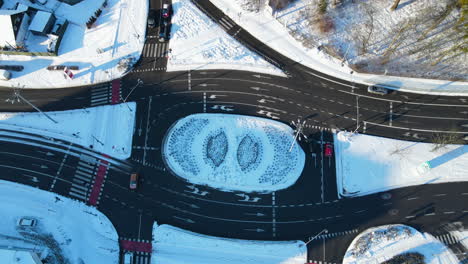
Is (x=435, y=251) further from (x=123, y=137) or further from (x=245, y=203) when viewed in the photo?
(x=123, y=137)

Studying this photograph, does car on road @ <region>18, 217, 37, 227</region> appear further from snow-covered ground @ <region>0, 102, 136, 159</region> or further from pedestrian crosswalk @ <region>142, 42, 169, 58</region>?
pedestrian crosswalk @ <region>142, 42, 169, 58</region>

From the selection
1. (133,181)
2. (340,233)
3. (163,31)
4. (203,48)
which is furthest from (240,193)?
(163,31)

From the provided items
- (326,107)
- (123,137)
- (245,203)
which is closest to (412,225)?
(326,107)

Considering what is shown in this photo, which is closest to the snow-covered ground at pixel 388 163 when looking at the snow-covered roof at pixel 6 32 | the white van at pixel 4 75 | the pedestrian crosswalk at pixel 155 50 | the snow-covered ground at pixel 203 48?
the snow-covered ground at pixel 203 48

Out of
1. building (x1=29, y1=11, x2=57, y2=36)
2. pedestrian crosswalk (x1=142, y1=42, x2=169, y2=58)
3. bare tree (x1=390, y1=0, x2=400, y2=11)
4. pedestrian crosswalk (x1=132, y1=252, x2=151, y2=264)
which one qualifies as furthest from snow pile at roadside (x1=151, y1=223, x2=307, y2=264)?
bare tree (x1=390, y1=0, x2=400, y2=11)

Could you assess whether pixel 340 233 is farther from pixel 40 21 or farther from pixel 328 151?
pixel 40 21

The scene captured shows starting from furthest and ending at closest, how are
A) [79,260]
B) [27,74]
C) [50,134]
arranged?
[27,74]
[50,134]
[79,260]

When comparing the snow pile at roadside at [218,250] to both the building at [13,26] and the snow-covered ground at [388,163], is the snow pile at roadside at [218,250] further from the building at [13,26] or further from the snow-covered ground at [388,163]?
the building at [13,26]
